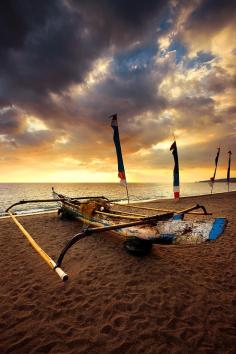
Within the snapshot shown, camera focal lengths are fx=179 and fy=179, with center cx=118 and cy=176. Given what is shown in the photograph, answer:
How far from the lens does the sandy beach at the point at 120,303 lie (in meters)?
2.88

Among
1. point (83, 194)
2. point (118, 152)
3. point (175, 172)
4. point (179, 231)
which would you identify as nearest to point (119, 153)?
point (118, 152)

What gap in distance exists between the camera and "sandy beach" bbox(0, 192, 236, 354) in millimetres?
2883

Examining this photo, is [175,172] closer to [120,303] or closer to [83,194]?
[120,303]

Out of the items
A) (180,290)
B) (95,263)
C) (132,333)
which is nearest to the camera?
(132,333)

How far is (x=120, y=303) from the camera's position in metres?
3.75

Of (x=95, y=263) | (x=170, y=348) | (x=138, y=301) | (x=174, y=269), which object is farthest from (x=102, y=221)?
(x=170, y=348)

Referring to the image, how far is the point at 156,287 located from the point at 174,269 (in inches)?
43.1

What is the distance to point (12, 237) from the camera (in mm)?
8078

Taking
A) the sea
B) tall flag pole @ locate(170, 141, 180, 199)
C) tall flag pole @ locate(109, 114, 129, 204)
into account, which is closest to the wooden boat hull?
tall flag pole @ locate(109, 114, 129, 204)

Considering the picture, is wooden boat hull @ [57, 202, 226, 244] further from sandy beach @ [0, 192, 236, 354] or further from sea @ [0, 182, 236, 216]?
sea @ [0, 182, 236, 216]

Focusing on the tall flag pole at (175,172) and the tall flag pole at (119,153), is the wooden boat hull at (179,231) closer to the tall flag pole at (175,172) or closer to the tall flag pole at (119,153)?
the tall flag pole at (119,153)

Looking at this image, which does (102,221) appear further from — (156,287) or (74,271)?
(156,287)

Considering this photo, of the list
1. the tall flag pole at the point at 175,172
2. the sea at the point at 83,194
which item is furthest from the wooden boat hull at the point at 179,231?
the sea at the point at 83,194

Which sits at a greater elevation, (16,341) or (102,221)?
(102,221)
